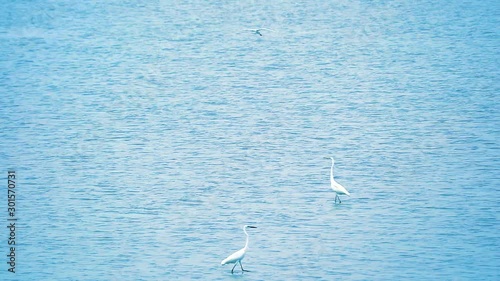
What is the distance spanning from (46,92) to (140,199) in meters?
10.1

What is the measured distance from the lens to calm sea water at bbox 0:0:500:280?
549 inches

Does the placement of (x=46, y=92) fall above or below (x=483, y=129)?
below

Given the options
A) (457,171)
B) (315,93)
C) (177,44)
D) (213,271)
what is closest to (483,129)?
(457,171)

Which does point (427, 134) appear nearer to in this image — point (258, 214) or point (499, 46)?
point (258, 214)

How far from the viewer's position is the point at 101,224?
50.4 feet

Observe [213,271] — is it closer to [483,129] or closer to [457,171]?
[457,171]

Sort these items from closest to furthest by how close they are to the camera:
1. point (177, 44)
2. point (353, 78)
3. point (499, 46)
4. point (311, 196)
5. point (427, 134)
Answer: point (311, 196), point (427, 134), point (353, 78), point (499, 46), point (177, 44)

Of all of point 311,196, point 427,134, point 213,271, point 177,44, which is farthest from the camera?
point 177,44

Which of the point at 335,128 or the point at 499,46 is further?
the point at 499,46

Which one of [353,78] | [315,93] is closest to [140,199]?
[315,93]

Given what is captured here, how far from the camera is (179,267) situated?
43.5 ft

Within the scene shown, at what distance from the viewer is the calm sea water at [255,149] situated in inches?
549

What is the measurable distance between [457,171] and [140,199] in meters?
5.97

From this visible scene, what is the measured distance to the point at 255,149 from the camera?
65.6ft
